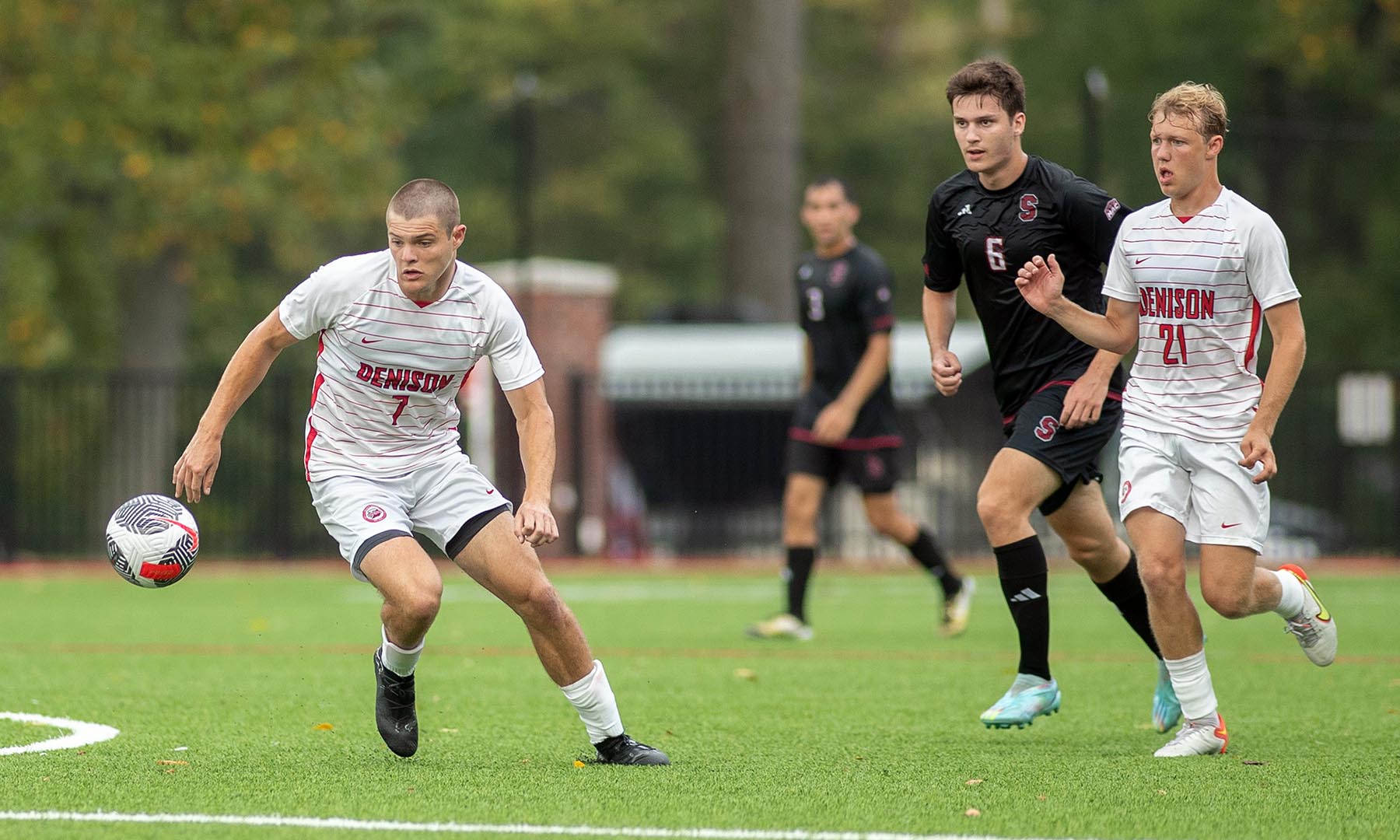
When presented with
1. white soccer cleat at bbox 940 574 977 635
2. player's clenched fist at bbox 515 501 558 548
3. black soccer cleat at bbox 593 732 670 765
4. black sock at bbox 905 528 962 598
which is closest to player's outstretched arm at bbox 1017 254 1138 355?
player's clenched fist at bbox 515 501 558 548

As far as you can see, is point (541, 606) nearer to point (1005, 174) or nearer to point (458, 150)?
point (1005, 174)

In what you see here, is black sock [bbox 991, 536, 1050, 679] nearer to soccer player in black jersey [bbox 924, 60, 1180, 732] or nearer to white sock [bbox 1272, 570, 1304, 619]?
soccer player in black jersey [bbox 924, 60, 1180, 732]

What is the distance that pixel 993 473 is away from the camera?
6773 mm

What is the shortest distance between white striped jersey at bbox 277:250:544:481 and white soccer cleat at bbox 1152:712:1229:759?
97.9 inches

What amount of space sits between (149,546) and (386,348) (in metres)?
1.02

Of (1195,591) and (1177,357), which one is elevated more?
(1177,357)

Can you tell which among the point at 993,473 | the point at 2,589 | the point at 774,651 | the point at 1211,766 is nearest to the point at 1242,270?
the point at 993,473

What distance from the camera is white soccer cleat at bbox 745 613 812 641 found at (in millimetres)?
10578

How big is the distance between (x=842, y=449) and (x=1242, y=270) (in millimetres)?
4683

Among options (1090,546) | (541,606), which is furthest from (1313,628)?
(541,606)

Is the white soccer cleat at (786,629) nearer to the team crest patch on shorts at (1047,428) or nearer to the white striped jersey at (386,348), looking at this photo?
the team crest patch on shorts at (1047,428)

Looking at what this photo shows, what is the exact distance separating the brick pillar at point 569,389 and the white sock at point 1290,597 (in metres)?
12.5

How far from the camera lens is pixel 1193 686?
6293mm

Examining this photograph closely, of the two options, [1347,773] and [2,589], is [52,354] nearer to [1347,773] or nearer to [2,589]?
[2,589]
